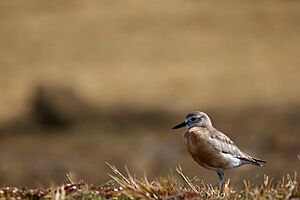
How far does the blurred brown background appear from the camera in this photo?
88.2ft

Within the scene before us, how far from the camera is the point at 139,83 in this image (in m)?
45.2

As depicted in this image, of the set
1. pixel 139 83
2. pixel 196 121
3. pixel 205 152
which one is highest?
pixel 196 121

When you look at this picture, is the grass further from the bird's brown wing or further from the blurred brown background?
the blurred brown background

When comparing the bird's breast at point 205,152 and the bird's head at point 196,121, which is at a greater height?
the bird's head at point 196,121

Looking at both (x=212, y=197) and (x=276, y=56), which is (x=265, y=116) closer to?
(x=276, y=56)

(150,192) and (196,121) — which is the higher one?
(196,121)

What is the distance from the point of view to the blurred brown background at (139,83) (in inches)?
1059

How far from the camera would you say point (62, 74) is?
46.9 m

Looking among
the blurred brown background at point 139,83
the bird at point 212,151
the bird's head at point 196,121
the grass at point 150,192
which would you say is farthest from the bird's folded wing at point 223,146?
the blurred brown background at point 139,83

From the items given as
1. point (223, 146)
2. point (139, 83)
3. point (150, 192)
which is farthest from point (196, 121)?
point (139, 83)

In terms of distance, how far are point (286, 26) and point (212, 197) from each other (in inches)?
1855

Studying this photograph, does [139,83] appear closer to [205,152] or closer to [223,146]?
[223,146]

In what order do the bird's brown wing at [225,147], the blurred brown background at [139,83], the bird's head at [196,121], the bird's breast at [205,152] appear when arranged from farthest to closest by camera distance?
the blurred brown background at [139,83], the bird's head at [196,121], the bird's brown wing at [225,147], the bird's breast at [205,152]

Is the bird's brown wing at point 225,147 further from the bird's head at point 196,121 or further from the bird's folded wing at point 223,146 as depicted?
the bird's head at point 196,121
